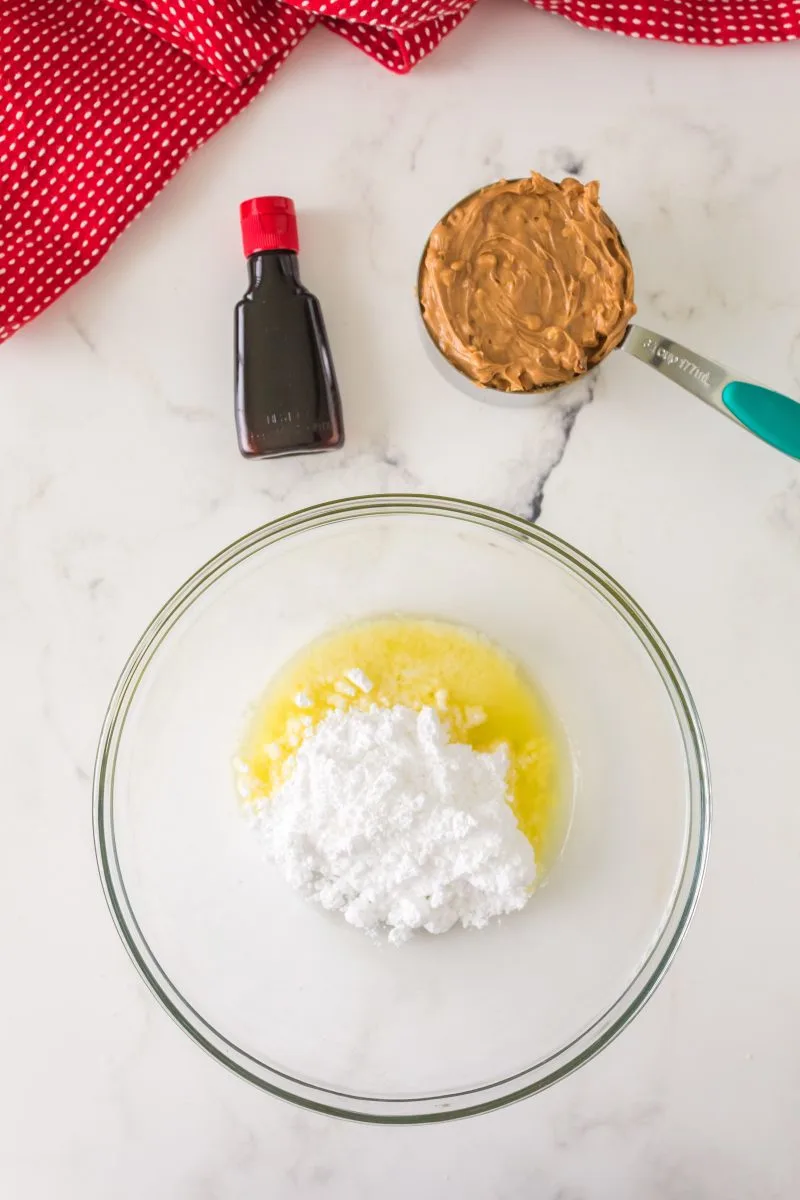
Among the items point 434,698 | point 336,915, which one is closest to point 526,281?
point 434,698

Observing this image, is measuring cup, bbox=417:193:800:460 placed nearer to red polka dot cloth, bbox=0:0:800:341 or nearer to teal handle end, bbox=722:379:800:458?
teal handle end, bbox=722:379:800:458

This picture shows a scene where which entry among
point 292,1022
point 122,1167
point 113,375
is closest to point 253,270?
point 113,375

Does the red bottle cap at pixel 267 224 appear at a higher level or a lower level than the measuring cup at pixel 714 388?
higher

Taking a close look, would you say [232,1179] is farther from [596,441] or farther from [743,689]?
[596,441]

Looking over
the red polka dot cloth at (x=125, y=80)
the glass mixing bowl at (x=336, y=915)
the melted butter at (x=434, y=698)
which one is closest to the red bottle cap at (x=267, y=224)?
the red polka dot cloth at (x=125, y=80)

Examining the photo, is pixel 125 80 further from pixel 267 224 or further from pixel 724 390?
pixel 724 390

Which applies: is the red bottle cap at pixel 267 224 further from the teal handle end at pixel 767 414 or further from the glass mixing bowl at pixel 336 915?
the teal handle end at pixel 767 414
